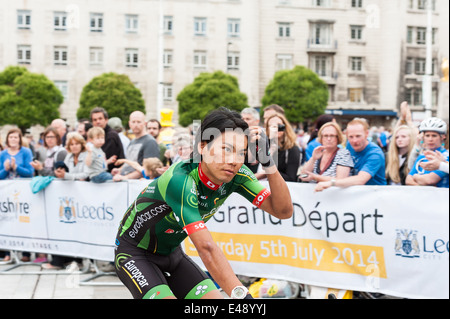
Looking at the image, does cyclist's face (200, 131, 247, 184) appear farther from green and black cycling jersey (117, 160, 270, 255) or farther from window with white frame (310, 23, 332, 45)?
window with white frame (310, 23, 332, 45)

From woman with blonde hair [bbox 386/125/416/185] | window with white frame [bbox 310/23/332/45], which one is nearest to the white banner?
woman with blonde hair [bbox 386/125/416/185]

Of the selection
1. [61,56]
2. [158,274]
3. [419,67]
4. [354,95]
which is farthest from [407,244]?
[419,67]

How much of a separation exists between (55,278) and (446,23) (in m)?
56.3

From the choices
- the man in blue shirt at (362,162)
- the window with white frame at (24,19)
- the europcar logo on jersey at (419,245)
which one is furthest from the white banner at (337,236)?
the window with white frame at (24,19)

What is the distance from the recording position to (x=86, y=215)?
28.0 ft

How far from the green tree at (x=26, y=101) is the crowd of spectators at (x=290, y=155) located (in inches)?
1446

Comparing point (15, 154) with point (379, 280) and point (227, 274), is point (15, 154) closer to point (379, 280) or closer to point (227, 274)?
point (379, 280)

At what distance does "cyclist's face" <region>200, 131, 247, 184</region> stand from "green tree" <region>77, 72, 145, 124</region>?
4294cm

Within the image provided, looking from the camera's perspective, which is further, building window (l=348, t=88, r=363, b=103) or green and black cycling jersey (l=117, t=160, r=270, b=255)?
building window (l=348, t=88, r=363, b=103)

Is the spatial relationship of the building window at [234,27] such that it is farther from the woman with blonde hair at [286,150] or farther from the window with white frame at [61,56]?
the woman with blonde hair at [286,150]

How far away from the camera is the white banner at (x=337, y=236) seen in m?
6.08

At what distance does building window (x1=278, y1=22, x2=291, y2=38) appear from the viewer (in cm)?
5612

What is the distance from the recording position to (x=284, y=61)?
5600 centimetres

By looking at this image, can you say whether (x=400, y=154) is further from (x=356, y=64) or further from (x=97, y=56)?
(x=356, y=64)
